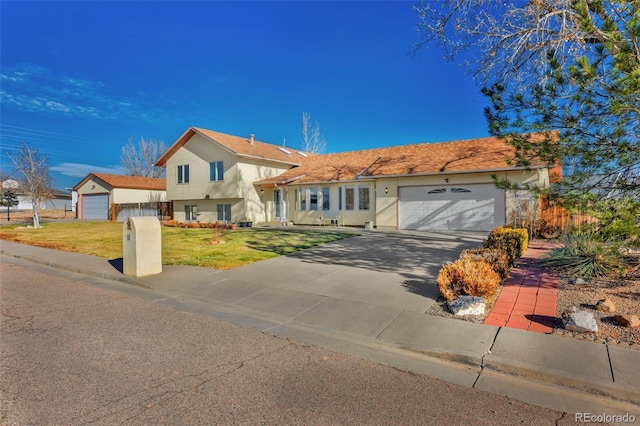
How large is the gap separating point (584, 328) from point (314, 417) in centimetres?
381

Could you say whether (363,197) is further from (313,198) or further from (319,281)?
(319,281)

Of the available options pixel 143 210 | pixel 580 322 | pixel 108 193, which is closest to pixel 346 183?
pixel 580 322

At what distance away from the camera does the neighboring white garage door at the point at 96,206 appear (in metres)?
37.6

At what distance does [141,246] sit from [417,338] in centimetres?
686

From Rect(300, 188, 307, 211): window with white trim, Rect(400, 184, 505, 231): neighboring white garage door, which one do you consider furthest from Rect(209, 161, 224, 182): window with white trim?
Rect(400, 184, 505, 231): neighboring white garage door

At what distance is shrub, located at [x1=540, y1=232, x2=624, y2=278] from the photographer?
23.5ft

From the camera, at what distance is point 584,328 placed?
4703mm

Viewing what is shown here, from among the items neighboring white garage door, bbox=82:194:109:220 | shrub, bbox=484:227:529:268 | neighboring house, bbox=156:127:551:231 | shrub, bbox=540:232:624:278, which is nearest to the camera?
shrub, bbox=540:232:624:278

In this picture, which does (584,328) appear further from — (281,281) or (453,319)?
(281,281)

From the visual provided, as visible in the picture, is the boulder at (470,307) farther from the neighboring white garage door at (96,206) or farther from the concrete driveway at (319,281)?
the neighboring white garage door at (96,206)

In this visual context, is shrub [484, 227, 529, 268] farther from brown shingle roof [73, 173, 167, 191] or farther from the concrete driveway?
brown shingle roof [73, 173, 167, 191]

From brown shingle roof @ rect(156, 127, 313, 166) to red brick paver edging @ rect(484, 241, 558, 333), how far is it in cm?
1976

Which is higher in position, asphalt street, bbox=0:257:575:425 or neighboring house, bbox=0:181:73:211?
neighboring house, bbox=0:181:73:211

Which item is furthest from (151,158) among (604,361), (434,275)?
(604,361)
